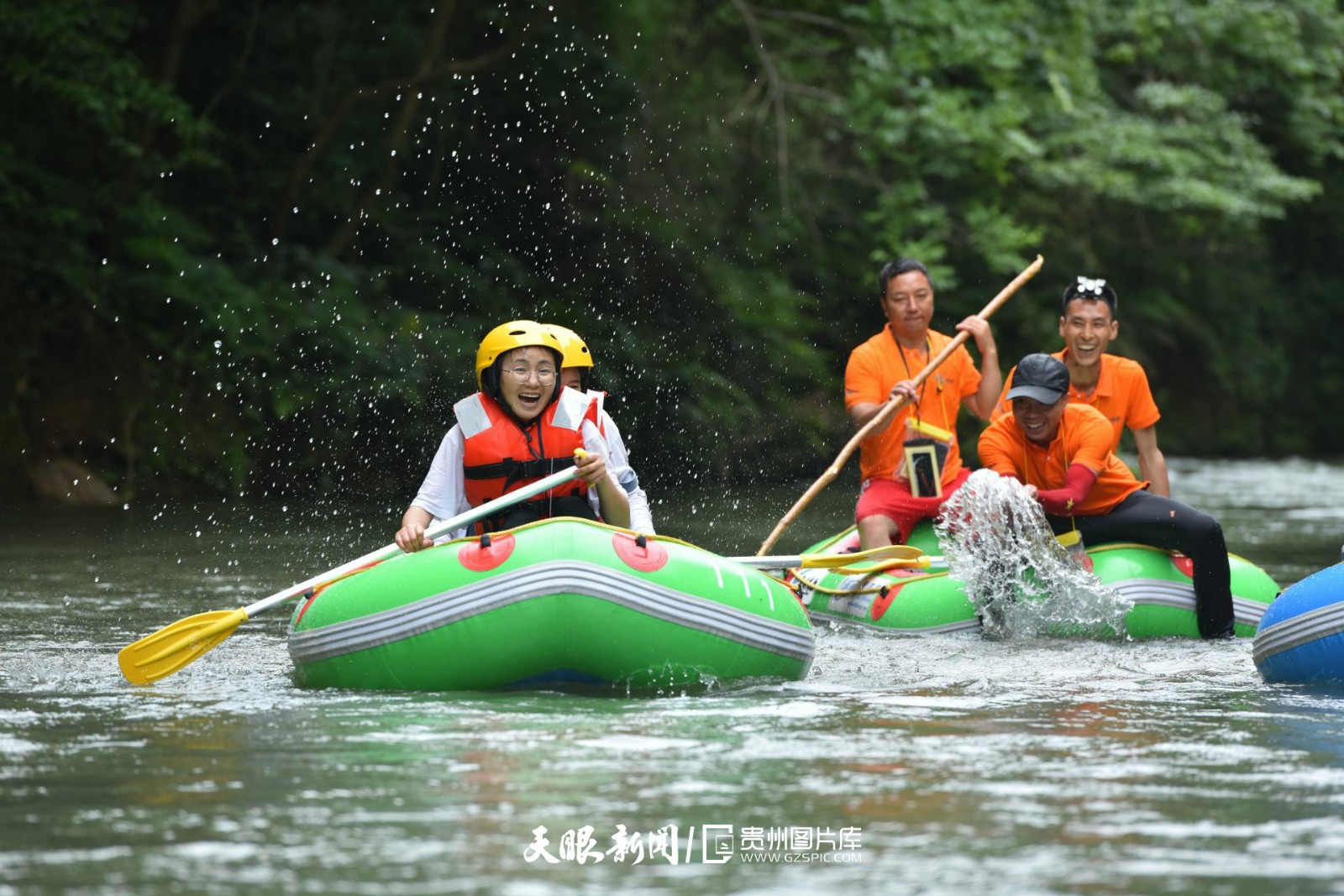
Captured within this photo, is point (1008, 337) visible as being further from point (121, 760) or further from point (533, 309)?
point (121, 760)

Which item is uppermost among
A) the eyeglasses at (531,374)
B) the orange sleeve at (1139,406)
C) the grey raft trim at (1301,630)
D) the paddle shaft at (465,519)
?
the eyeglasses at (531,374)

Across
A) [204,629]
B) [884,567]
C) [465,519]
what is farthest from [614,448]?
[204,629]

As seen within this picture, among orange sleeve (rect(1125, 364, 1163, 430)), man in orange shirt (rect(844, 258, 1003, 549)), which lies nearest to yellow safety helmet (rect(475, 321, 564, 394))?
man in orange shirt (rect(844, 258, 1003, 549))

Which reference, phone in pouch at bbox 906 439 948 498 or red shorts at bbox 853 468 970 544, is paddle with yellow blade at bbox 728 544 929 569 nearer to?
red shorts at bbox 853 468 970 544

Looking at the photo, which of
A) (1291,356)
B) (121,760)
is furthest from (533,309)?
(1291,356)

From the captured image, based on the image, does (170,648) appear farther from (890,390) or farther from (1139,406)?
(1139,406)

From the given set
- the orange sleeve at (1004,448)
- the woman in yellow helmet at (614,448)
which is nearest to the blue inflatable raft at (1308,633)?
the orange sleeve at (1004,448)

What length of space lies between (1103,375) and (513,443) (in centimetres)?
267

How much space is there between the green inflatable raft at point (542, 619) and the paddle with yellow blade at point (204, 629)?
0.93 ft

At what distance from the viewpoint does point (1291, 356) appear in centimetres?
2750

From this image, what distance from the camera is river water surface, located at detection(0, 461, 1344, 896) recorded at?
3.47m

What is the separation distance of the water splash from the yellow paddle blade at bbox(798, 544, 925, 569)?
306 mm

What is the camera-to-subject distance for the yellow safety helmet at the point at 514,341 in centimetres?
622

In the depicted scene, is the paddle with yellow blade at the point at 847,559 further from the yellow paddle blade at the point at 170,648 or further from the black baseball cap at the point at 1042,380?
the yellow paddle blade at the point at 170,648
